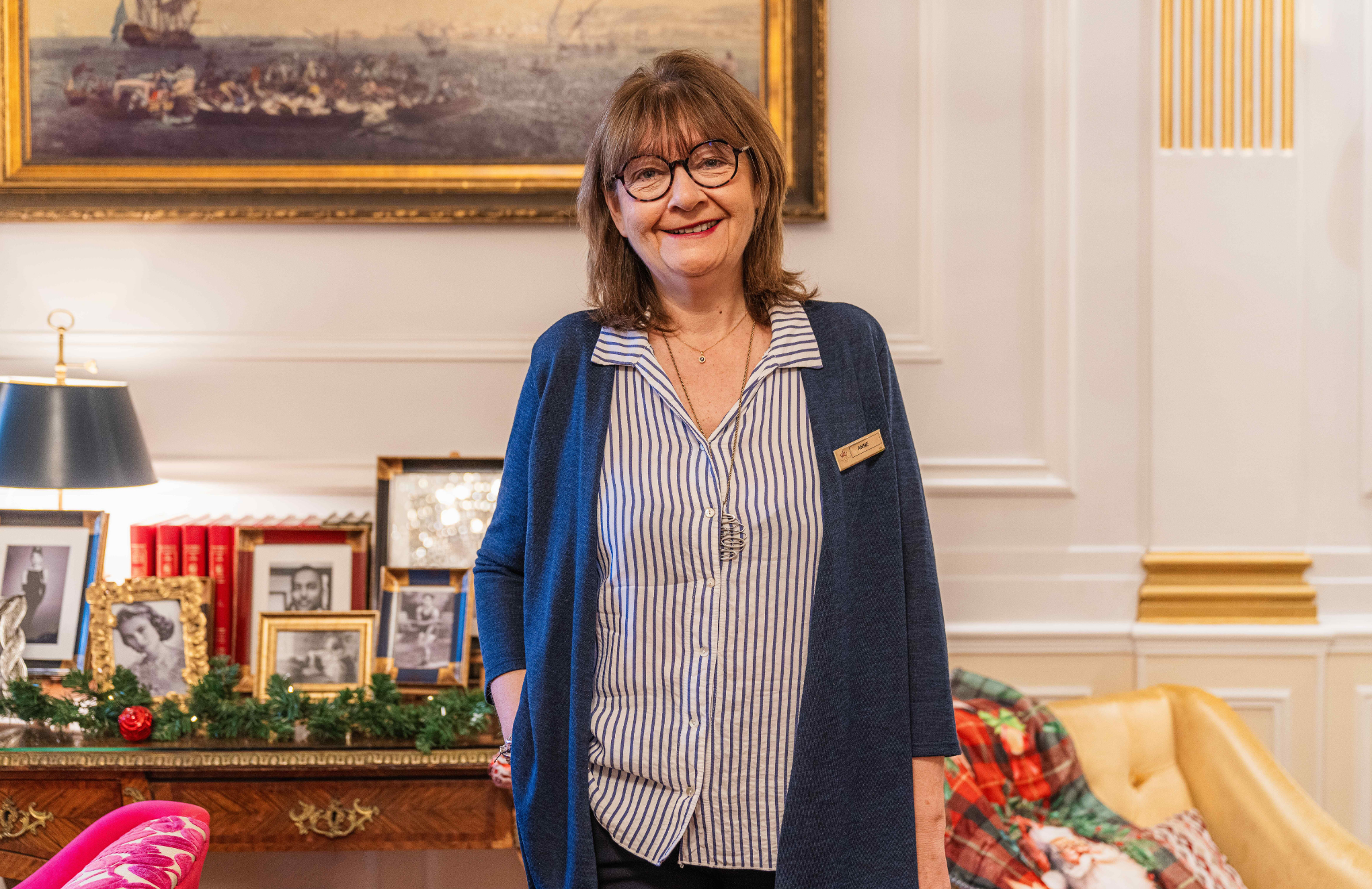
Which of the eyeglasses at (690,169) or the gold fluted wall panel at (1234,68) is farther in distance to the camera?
the gold fluted wall panel at (1234,68)

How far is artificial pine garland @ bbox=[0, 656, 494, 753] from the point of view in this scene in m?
1.94

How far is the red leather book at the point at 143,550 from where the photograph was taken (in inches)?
90.7

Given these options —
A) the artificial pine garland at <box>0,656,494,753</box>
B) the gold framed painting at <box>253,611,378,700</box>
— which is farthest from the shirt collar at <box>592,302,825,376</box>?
the gold framed painting at <box>253,611,378,700</box>

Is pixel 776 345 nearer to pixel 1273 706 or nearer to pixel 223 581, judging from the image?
pixel 223 581

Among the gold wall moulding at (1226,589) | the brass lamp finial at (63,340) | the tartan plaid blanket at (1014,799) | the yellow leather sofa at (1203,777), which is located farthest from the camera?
the gold wall moulding at (1226,589)

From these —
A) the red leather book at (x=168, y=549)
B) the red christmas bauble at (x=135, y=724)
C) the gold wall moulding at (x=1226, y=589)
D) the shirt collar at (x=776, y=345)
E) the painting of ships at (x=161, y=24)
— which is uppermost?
the painting of ships at (x=161, y=24)

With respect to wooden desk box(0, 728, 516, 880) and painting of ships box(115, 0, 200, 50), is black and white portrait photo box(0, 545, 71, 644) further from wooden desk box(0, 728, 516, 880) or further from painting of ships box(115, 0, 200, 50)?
painting of ships box(115, 0, 200, 50)

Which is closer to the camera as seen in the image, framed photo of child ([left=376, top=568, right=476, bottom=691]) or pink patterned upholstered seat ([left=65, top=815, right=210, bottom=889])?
pink patterned upholstered seat ([left=65, top=815, right=210, bottom=889])

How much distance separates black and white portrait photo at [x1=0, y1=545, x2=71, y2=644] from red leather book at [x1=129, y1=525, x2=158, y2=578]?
14 centimetres

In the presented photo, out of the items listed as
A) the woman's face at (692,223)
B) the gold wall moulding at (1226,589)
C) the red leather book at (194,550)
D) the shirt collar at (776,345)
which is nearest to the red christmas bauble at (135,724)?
the red leather book at (194,550)

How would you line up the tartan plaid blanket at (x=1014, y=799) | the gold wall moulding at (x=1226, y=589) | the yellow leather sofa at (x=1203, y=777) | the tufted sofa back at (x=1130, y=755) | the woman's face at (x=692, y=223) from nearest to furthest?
the woman's face at (x=692, y=223) → the tartan plaid blanket at (x=1014, y=799) → the yellow leather sofa at (x=1203, y=777) → the tufted sofa back at (x=1130, y=755) → the gold wall moulding at (x=1226, y=589)

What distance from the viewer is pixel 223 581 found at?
2.29 m

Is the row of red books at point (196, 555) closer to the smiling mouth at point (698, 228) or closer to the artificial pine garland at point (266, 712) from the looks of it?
the artificial pine garland at point (266, 712)

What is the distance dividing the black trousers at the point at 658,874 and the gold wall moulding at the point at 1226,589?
67.3 inches
